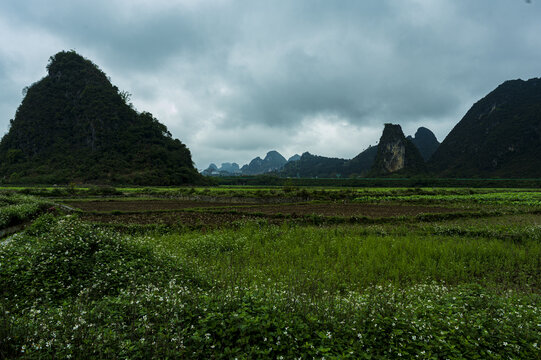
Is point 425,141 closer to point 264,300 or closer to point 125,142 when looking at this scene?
point 125,142

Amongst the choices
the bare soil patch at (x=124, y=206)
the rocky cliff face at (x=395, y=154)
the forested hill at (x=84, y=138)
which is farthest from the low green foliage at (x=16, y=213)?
the rocky cliff face at (x=395, y=154)

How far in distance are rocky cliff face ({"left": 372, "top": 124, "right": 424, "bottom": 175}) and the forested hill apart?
8456cm

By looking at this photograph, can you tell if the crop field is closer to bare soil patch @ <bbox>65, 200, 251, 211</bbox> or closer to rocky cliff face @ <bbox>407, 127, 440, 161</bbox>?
bare soil patch @ <bbox>65, 200, 251, 211</bbox>

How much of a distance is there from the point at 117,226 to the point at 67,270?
912cm

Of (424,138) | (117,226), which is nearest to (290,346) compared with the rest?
(117,226)

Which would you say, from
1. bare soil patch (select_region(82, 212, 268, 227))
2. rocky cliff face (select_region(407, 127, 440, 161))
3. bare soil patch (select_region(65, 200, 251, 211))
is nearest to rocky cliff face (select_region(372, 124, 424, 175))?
rocky cliff face (select_region(407, 127, 440, 161))

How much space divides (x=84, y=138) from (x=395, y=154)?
11714 centimetres

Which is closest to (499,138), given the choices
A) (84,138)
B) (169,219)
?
(169,219)

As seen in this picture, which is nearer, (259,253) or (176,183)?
(259,253)

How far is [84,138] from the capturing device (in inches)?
2704

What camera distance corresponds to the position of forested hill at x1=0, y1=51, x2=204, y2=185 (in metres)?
57.7

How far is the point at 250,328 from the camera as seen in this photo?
330 cm

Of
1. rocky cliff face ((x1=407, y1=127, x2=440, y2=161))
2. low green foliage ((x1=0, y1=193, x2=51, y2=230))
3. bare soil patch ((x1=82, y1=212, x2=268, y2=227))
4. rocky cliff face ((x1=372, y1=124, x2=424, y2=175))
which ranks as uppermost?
rocky cliff face ((x1=407, y1=127, x2=440, y2=161))

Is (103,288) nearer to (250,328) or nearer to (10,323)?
(10,323)
